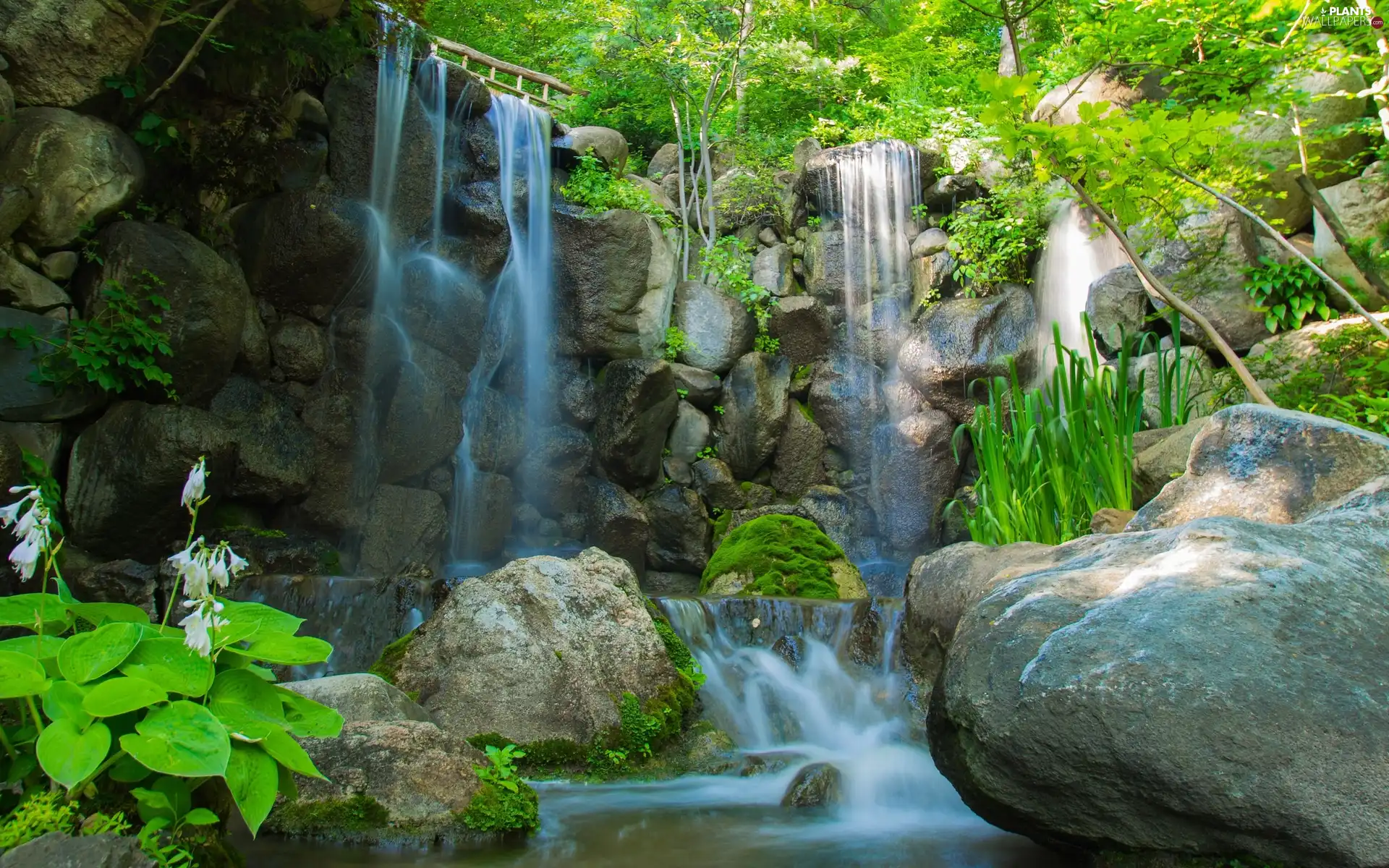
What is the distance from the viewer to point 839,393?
12.3 metres

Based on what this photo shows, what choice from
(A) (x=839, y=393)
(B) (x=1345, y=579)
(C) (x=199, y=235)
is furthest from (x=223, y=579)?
(A) (x=839, y=393)

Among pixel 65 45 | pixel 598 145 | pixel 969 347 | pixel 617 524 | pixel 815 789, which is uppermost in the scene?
pixel 598 145

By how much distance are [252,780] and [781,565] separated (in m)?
6.10

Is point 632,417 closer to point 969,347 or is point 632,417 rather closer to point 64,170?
point 969,347

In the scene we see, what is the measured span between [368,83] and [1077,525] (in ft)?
29.5

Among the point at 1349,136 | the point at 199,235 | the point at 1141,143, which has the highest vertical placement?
the point at 1349,136

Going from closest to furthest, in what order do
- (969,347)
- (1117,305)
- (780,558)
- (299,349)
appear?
(780,558) < (299,349) < (1117,305) < (969,347)

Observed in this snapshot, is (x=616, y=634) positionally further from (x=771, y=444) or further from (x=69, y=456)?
(x=771, y=444)

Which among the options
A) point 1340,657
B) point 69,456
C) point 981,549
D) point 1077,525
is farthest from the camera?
point 69,456

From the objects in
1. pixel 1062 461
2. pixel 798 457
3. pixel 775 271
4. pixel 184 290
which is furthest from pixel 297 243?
pixel 1062 461

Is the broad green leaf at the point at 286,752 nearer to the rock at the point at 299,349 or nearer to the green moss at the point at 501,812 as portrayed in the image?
the green moss at the point at 501,812

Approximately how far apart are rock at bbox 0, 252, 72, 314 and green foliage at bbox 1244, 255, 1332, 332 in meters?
10.0

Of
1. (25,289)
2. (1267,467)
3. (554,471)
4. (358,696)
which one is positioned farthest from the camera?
(554,471)

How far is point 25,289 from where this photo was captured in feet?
23.3
